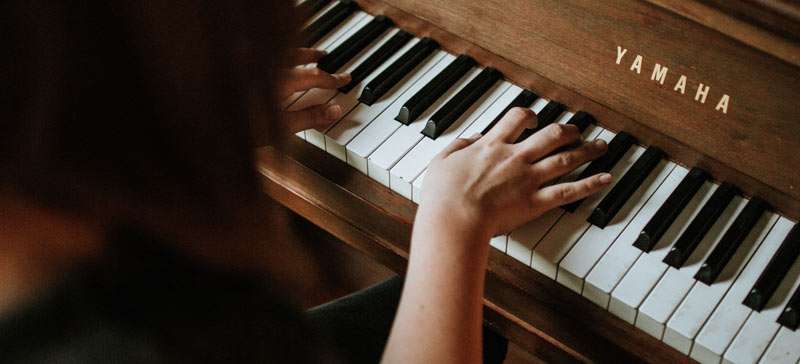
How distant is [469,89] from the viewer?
1.44 metres

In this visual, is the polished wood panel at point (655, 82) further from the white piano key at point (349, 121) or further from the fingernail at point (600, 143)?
the white piano key at point (349, 121)

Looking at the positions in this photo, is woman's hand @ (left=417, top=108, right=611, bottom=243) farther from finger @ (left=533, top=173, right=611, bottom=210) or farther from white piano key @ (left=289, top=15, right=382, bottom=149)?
white piano key @ (left=289, top=15, right=382, bottom=149)

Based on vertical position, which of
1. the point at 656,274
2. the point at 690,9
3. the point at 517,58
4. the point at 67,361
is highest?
the point at 690,9

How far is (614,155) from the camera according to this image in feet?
4.38

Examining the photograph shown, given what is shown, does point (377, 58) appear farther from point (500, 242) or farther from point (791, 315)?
point (791, 315)

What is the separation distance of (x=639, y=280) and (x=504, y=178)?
0.23 meters

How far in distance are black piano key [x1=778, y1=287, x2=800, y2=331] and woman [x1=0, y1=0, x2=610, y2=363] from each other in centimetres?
61

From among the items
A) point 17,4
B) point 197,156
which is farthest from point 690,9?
point 17,4

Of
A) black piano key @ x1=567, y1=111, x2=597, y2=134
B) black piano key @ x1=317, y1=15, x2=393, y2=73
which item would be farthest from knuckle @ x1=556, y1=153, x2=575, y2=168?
black piano key @ x1=317, y1=15, x2=393, y2=73

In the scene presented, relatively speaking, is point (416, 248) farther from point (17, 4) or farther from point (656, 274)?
point (17, 4)

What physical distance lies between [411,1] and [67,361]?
90 cm

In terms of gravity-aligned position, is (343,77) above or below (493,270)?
above

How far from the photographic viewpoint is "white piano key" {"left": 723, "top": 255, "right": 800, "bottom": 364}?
1113 mm

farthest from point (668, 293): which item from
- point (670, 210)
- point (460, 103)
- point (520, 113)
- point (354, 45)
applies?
point (354, 45)
